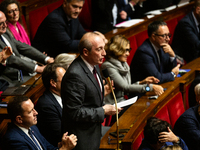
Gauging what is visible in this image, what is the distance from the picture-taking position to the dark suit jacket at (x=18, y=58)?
1.43 metres

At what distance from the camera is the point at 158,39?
1757 mm

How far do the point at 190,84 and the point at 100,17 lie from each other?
985 millimetres

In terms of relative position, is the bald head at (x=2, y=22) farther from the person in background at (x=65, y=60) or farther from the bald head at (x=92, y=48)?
the bald head at (x=92, y=48)

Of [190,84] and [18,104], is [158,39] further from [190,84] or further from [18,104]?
[18,104]

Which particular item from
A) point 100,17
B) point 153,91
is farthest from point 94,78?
point 100,17

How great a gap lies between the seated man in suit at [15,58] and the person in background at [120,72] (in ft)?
0.99

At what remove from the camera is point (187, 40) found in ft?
7.59

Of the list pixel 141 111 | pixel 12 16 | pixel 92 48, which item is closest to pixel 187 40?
pixel 141 111

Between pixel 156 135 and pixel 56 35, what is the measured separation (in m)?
0.81

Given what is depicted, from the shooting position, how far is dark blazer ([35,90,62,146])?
1.24 meters

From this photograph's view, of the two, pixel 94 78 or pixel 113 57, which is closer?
pixel 94 78

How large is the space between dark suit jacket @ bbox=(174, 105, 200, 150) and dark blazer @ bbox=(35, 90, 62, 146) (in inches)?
20.6

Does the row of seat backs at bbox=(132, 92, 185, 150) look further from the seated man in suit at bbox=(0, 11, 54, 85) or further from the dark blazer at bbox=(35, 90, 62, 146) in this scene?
the seated man in suit at bbox=(0, 11, 54, 85)

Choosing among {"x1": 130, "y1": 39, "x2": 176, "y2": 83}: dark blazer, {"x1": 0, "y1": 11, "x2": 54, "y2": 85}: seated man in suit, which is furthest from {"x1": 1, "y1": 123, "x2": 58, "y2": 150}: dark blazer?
{"x1": 130, "y1": 39, "x2": 176, "y2": 83}: dark blazer
